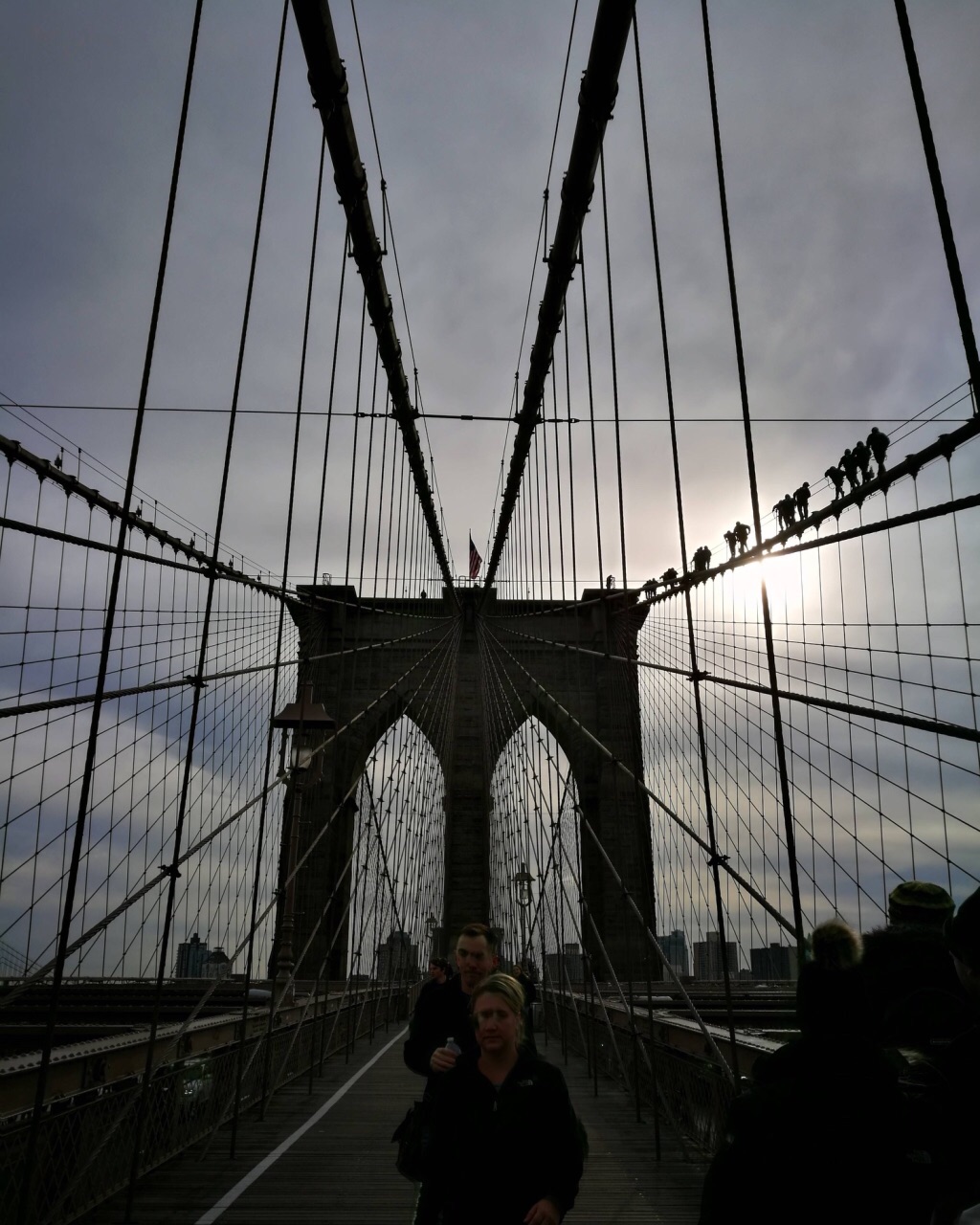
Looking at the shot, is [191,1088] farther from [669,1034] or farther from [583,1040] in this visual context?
[583,1040]

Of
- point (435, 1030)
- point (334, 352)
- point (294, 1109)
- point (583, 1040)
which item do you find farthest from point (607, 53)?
point (583, 1040)

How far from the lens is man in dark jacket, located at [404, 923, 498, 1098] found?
268 cm

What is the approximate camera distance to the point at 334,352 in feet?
23.9

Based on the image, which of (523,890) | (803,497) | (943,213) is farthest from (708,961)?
(943,213)

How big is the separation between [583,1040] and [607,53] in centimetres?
743

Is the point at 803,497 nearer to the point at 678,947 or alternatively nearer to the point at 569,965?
the point at 678,947

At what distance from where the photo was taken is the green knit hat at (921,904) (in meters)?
1.97

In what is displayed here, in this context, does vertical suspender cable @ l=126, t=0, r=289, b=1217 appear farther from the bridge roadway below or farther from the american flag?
the american flag

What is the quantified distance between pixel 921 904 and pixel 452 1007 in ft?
4.42

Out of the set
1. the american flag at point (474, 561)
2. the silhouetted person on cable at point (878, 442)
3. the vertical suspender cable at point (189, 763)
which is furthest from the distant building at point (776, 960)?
the american flag at point (474, 561)

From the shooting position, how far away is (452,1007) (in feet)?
9.20

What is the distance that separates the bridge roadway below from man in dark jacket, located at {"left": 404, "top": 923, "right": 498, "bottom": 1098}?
85 centimetres

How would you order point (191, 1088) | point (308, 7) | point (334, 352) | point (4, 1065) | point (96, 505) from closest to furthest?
point (4, 1065) → point (191, 1088) → point (308, 7) → point (96, 505) → point (334, 352)

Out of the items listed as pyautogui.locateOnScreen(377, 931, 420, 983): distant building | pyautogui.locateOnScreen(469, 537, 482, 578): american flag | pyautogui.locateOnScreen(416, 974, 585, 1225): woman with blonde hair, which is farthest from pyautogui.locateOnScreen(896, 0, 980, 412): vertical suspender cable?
pyautogui.locateOnScreen(469, 537, 482, 578): american flag
